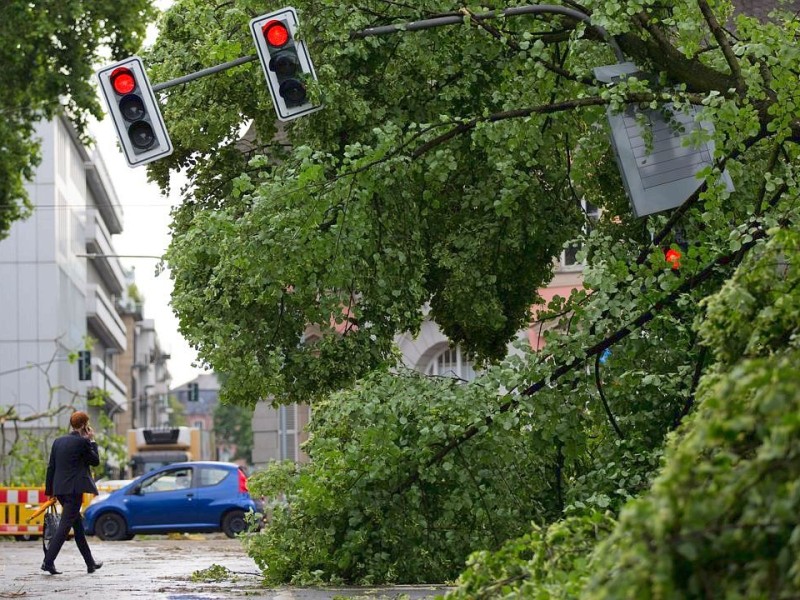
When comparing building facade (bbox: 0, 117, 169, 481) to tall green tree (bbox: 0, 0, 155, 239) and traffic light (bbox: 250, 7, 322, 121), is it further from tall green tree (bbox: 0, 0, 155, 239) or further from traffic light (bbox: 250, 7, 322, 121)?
traffic light (bbox: 250, 7, 322, 121)

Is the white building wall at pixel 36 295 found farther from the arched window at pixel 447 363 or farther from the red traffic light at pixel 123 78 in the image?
the red traffic light at pixel 123 78

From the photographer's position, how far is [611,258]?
12672 millimetres

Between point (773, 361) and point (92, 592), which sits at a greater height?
point (773, 361)

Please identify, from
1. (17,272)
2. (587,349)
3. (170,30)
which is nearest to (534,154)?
(587,349)

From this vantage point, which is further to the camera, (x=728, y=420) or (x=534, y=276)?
(x=534, y=276)

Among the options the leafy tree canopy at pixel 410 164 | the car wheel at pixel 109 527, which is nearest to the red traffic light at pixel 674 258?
the leafy tree canopy at pixel 410 164

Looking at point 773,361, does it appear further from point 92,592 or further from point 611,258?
point 92,592

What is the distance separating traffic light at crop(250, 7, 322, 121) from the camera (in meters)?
12.9

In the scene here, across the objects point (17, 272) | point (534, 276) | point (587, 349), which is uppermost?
point (17, 272)

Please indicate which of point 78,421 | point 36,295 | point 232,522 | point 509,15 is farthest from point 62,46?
point 36,295

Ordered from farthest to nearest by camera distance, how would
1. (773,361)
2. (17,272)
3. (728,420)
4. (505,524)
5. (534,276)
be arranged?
(17,272)
(534,276)
(505,524)
(773,361)
(728,420)

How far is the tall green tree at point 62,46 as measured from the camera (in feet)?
93.7

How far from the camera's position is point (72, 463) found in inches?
678

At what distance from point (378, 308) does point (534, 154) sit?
90.6 inches
